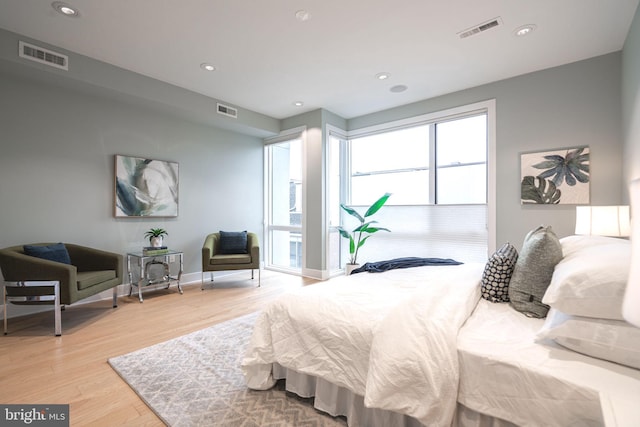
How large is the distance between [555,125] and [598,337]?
129 inches

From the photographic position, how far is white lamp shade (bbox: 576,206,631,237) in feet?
8.36

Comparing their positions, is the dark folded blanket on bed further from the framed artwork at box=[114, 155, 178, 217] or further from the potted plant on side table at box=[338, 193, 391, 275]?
the framed artwork at box=[114, 155, 178, 217]

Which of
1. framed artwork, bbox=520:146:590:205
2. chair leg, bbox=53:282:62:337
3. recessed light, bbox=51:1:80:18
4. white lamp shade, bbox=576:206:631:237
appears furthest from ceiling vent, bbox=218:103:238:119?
white lamp shade, bbox=576:206:631:237

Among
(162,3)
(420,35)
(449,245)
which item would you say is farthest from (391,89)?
(162,3)

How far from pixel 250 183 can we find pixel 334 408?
4.53 m

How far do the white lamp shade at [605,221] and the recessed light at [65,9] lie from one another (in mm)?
4863

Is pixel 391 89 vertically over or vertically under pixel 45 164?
over

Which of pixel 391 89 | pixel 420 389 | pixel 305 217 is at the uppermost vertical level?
pixel 391 89

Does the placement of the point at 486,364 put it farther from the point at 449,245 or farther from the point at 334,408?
the point at 449,245

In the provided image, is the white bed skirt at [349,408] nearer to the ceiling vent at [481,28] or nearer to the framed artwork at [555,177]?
the ceiling vent at [481,28]

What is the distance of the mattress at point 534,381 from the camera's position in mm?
996

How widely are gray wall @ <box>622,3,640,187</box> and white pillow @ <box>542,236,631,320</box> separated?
6.54 feet

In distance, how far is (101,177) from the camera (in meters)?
3.88

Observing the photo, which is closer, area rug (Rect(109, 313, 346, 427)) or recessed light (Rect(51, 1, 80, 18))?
area rug (Rect(109, 313, 346, 427))
